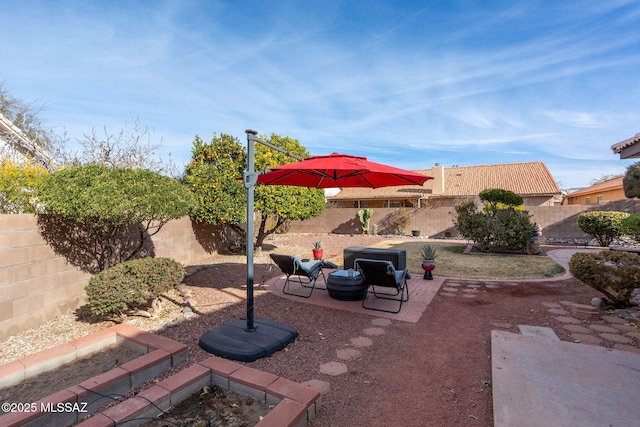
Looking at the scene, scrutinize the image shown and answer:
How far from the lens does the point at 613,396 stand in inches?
96.4

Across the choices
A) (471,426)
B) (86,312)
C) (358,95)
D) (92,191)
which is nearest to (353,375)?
(471,426)

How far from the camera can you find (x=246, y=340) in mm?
3539

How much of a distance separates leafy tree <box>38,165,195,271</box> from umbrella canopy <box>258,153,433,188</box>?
165 cm

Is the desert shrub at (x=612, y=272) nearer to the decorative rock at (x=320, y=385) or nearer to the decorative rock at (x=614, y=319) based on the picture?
the decorative rock at (x=614, y=319)

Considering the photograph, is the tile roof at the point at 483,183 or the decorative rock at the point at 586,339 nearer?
the decorative rock at the point at 586,339

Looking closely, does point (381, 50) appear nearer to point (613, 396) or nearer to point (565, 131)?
point (613, 396)

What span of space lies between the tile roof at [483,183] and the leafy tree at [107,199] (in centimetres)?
2062

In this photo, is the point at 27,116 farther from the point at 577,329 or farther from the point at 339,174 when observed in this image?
the point at 577,329

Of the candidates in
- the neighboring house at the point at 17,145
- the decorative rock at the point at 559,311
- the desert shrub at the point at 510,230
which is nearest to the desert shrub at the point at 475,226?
the desert shrub at the point at 510,230

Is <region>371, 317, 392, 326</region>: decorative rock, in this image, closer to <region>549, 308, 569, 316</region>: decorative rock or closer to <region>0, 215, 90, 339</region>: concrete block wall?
<region>549, 308, 569, 316</region>: decorative rock

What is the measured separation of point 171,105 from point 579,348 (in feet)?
43.0

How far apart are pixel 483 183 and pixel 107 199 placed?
85.8 feet

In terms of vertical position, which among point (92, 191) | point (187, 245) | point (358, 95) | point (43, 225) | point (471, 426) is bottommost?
point (471, 426)

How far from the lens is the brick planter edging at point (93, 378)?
2.29 metres
